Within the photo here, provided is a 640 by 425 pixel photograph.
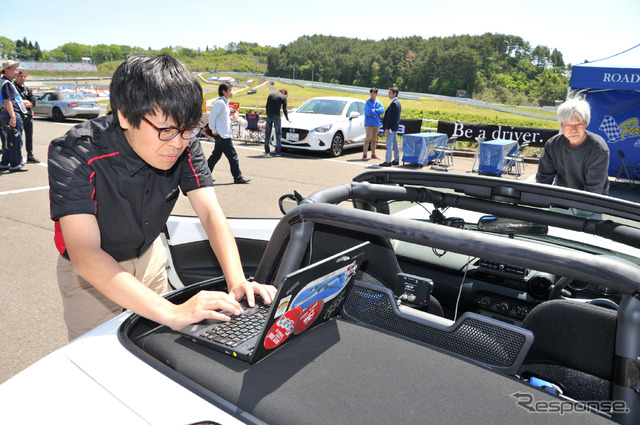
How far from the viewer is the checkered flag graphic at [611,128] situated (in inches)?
425

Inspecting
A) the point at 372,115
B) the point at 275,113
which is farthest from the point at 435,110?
the point at 275,113

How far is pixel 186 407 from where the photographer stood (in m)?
1.05

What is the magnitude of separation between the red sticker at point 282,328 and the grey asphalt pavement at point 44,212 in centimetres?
240

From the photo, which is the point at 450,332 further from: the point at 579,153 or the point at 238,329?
the point at 579,153

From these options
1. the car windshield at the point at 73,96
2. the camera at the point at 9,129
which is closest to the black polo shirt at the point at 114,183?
the camera at the point at 9,129

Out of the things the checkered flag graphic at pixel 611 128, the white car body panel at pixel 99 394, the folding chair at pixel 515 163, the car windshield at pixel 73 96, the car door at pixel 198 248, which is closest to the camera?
the white car body panel at pixel 99 394

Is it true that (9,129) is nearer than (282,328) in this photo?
No

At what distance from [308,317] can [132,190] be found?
91cm

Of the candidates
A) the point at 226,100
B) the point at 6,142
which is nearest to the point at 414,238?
the point at 226,100

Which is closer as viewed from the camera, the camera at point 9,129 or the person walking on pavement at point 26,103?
the camera at point 9,129

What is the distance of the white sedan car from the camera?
11.9m

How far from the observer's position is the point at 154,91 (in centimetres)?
138

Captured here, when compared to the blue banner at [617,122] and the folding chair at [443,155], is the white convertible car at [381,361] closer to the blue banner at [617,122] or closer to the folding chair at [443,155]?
the folding chair at [443,155]

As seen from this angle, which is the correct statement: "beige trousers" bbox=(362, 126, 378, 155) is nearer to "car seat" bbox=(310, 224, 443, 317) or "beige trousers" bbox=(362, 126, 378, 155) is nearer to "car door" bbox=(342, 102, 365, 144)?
"car door" bbox=(342, 102, 365, 144)
